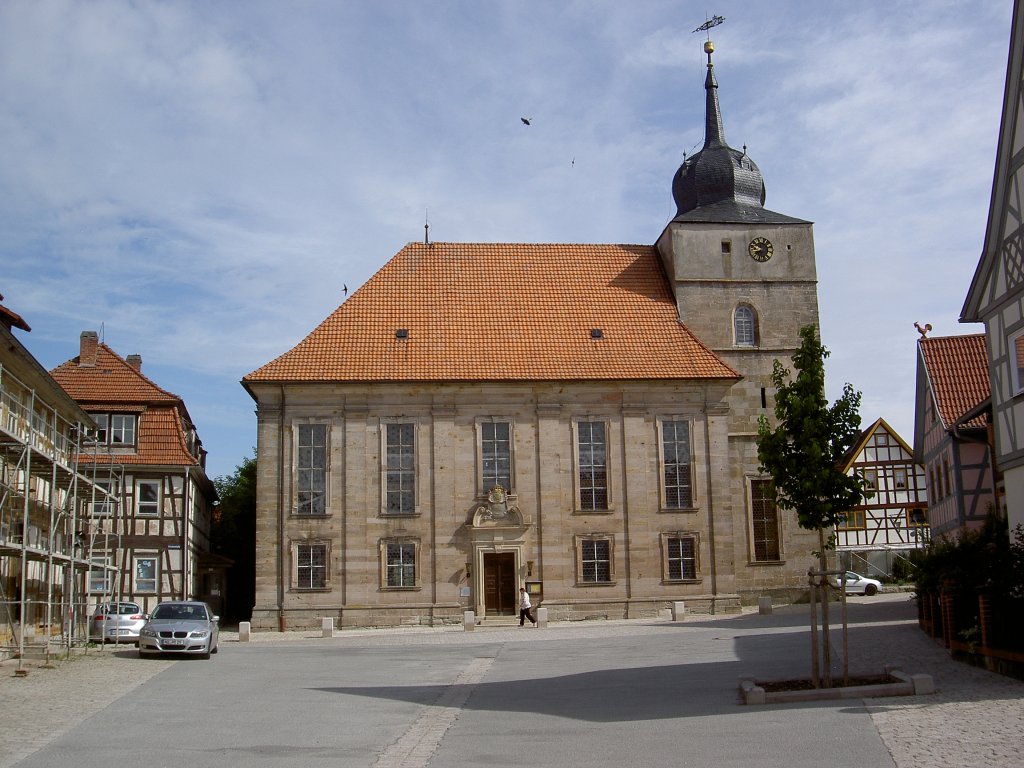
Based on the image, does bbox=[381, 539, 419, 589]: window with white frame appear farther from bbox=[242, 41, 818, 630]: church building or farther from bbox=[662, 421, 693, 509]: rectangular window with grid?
bbox=[662, 421, 693, 509]: rectangular window with grid

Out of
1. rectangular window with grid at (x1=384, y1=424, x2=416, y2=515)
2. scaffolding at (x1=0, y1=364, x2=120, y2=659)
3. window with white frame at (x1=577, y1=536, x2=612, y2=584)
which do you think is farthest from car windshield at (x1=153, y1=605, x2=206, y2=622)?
window with white frame at (x1=577, y1=536, x2=612, y2=584)

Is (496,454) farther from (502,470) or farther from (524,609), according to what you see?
(524,609)

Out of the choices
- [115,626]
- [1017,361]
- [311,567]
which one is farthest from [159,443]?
[1017,361]

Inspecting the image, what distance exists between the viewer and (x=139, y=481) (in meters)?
41.8

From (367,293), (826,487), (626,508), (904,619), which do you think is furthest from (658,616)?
(826,487)

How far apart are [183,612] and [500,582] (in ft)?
47.7

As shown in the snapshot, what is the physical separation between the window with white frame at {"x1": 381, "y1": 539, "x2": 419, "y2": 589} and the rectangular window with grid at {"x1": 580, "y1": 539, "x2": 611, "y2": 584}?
5753 mm

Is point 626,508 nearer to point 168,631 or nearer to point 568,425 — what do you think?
point 568,425

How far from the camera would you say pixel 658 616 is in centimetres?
3953

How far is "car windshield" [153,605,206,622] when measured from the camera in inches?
1062

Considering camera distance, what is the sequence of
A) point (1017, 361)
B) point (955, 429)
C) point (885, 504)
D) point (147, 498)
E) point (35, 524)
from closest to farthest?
point (1017, 361)
point (955, 429)
point (35, 524)
point (147, 498)
point (885, 504)

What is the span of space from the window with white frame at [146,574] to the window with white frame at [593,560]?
15143mm

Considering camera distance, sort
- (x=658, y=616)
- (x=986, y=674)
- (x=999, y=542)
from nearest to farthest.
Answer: (x=986, y=674) < (x=999, y=542) < (x=658, y=616)

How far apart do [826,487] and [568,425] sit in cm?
2234
